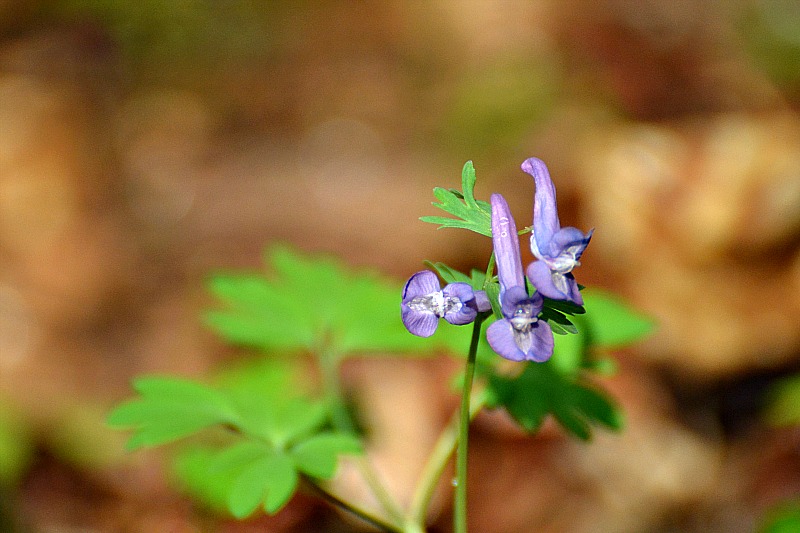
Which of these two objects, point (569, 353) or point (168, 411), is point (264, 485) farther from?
point (569, 353)

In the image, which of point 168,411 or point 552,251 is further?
point 168,411

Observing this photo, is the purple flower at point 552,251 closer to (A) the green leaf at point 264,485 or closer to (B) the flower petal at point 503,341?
(B) the flower petal at point 503,341

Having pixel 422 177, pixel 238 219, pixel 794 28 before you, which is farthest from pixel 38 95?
pixel 794 28

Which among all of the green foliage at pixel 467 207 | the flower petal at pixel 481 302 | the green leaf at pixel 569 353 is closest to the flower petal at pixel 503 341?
the flower petal at pixel 481 302

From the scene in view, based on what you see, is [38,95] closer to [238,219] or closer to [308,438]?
[238,219]

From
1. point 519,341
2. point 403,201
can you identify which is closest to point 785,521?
point 519,341

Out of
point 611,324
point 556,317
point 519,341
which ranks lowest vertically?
point 519,341
